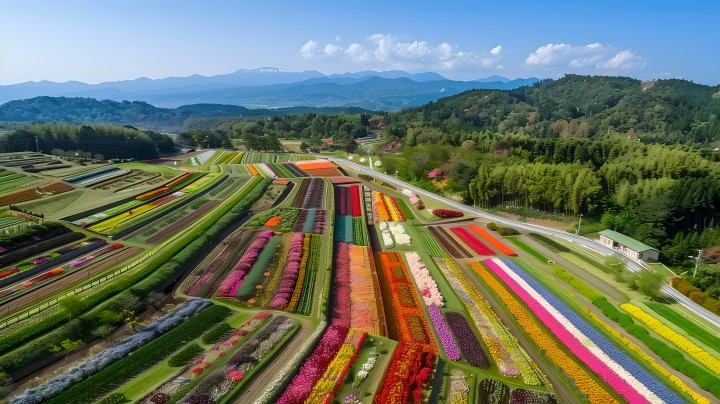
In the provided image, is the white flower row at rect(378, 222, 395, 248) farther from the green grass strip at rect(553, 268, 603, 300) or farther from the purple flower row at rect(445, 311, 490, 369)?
the green grass strip at rect(553, 268, 603, 300)

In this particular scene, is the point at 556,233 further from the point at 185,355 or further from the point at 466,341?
the point at 185,355

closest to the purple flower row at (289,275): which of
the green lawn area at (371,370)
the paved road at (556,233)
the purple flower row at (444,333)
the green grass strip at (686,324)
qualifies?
the green lawn area at (371,370)

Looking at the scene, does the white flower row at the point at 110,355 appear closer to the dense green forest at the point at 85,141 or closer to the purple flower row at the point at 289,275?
the purple flower row at the point at 289,275

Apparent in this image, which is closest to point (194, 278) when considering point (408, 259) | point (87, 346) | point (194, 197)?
point (87, 346)

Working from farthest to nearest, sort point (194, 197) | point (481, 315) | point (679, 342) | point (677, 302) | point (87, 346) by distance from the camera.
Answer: point (194, 197)
point (677, 302)
point (481, 315)
point (679, 342)
point (87, 346)

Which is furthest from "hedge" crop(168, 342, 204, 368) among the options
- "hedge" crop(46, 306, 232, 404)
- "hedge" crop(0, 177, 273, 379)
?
"hedge" crop(0, 177, 273, 379)

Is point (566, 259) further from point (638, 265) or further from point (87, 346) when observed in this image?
point (87, 346)
